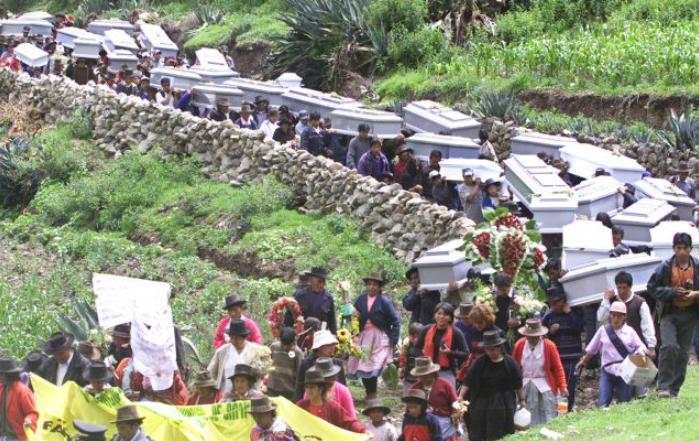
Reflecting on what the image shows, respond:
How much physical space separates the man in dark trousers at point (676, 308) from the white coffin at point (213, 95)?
1228 centimetres

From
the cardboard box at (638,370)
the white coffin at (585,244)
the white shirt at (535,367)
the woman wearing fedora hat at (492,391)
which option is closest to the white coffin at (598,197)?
the white coffin at (585,244)

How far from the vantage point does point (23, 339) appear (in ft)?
53.0

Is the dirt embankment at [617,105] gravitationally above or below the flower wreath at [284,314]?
above

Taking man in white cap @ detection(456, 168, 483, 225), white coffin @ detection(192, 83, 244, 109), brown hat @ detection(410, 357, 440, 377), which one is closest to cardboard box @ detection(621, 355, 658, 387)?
brown hat @ detection(410, 357, 440, 377)

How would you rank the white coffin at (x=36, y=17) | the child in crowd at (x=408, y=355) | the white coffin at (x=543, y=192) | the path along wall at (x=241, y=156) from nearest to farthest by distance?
1. the child in crowd at (x=408, y=355)
2. the white coffin at (x=543, y=192)
3. the path along wall at (x=241, y=156)
4. the white coffin at (x=36, y=17)

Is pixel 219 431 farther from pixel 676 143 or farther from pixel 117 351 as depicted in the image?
pixel 676 143

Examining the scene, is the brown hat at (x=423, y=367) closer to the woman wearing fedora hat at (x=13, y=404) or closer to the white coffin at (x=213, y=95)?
the woman wearing fedora hat at (x=13, y=404)

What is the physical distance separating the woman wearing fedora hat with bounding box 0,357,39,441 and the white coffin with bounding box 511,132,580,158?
10.2 m

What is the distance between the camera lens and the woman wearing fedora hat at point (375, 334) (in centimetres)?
1426

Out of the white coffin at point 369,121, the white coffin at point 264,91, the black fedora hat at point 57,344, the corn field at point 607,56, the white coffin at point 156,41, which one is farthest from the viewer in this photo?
the white coffin at point 156,41

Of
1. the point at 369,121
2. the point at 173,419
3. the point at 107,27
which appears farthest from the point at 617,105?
the point at 173,419

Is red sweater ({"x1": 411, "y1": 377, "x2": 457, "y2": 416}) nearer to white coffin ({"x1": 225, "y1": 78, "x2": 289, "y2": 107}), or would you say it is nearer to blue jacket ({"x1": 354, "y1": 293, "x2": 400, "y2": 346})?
blue jacket ({"x1": 354, "y1": 293, "x2": 400, "y2": 346})

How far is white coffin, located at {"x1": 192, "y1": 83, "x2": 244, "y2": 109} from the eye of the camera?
24.0 metres

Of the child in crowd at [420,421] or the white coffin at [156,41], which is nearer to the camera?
the child in crowd at [420,421]
